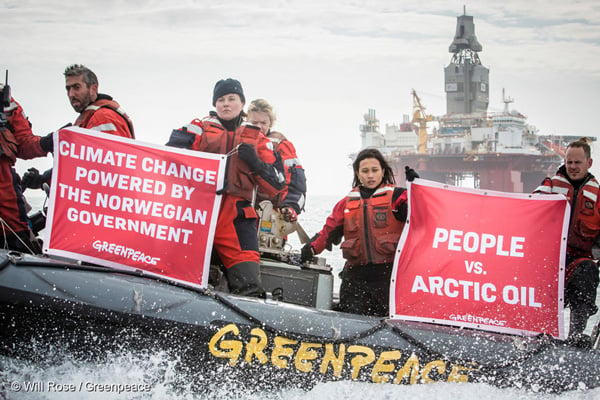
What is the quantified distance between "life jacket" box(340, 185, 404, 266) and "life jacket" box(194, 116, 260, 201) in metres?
0.69

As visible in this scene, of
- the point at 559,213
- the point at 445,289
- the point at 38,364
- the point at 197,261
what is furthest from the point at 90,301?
the point at 559,213

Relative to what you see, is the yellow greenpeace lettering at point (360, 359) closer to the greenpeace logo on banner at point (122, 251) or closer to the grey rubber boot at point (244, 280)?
the grey rubber boot at point (244, 280)

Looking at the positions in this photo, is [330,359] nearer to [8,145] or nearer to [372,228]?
[372,228]

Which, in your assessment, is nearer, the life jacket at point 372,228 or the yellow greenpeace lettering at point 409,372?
the yellow greenpeace lettering at point 409,372

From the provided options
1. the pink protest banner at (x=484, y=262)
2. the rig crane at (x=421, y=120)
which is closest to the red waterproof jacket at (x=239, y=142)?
the pink protest banner at (x=484, y=262)

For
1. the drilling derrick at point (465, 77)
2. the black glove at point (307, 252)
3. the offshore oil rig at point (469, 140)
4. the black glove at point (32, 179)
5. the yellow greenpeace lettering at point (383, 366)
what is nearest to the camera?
the yellow greenpeace lettering at point (383, 366)

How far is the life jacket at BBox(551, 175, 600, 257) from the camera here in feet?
13.0

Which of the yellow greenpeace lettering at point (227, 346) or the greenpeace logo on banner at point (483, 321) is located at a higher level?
the greenpeace logo on banner at point (483, 321)

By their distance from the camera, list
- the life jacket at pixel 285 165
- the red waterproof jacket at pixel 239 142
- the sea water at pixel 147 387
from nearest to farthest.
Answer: the sea water at pixel 147 387 → the red waterproof jacket at pixel 239 142 → the life jacket at pixel 285 165

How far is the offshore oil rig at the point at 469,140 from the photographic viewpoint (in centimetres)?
5934

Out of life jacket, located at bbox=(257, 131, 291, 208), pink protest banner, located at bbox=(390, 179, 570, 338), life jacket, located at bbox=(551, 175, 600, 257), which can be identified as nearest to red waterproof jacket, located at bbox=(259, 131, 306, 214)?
life jacket, located at bbox=(257, 131, 291, 208)

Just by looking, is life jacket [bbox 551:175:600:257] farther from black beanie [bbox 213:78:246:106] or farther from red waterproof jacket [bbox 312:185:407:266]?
black beanie [bbox 213:78:246:106]

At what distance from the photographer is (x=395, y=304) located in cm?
350

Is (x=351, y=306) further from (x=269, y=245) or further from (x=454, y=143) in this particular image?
(x=454, y=143)
